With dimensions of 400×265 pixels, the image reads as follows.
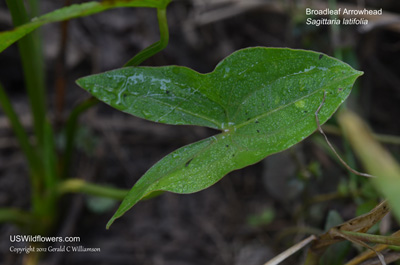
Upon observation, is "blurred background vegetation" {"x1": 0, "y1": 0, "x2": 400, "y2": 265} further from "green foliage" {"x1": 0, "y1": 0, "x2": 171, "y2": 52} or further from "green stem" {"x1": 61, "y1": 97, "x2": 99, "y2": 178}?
"green foliage" {"x1": 0, "y1": 0, "x2": 171, "y2": 52}

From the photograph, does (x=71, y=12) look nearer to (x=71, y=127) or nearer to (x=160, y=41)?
(x=160, y=41)

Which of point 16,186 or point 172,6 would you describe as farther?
point 172,6

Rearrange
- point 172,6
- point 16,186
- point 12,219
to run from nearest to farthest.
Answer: point 12,219 → point 16,186 → point 172,6

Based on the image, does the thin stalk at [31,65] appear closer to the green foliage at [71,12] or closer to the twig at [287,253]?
the green foliage at [71,12]

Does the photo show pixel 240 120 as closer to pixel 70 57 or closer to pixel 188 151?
pixel 188 151

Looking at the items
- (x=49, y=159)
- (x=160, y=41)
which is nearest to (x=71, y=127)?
(x=49, y=159)

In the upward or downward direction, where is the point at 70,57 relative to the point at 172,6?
downward

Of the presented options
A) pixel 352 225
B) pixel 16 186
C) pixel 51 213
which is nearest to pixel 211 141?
pixel 352 225

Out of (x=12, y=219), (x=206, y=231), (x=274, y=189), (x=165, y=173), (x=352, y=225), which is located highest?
(x=165, y=173)

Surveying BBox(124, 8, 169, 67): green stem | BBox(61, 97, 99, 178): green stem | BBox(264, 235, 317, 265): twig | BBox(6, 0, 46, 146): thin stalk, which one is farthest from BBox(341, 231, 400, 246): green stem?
BBox(6, 0, 46, 146): thin stalk
